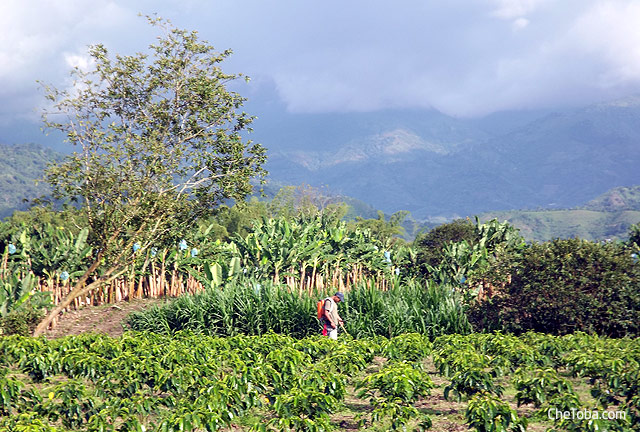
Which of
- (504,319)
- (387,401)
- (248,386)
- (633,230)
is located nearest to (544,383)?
(387,401)

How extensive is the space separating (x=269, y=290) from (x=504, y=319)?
5.60 meters

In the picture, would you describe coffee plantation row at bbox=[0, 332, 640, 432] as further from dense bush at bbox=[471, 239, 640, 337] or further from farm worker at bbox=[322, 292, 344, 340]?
dense bush at bbox=[471, 239, 640, 337]

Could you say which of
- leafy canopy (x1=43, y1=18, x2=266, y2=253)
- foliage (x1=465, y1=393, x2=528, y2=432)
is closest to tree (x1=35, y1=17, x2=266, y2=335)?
leafy canopy (x1=43, y1=18, x2=266, y2=253)

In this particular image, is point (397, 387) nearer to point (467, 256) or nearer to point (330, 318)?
point (330, 318)

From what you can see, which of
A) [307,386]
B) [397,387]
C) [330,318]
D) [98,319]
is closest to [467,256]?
[330,318]

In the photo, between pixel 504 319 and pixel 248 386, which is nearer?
pixel 248 386

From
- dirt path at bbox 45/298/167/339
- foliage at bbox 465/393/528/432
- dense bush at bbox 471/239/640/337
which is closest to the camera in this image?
foliage at bbox 465/393/528/432

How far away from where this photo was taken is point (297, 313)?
14914mm

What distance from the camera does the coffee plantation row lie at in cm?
712

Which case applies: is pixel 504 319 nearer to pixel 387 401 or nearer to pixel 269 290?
pixel 269 290

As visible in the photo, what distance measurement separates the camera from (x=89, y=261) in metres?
19.7

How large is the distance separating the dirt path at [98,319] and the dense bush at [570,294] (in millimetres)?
9334

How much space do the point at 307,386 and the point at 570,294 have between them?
794cm

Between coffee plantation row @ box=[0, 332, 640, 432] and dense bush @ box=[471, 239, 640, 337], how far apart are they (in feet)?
7.71
